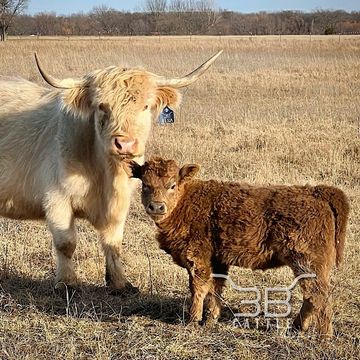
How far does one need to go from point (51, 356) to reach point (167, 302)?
3.78 feet

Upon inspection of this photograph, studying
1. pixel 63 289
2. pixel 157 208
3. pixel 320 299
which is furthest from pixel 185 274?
pixel 320 299

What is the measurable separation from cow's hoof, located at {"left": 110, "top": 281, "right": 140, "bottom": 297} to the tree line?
59.3 metres

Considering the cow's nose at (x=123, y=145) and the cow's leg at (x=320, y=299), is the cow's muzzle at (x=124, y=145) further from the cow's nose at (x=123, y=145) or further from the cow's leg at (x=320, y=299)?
the cow's leg at (x=320, y=299)

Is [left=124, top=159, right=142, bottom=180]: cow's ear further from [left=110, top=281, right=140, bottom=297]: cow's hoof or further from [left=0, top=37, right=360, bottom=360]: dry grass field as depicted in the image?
[left=110, top=281, right=140, bottom=297]: cow's hoof

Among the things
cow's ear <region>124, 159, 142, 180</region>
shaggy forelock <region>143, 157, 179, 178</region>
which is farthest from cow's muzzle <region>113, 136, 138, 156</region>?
shaggy forelock <region>143, 157, 179, 178</region>

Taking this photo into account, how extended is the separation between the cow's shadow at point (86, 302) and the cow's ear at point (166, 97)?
1548 mm

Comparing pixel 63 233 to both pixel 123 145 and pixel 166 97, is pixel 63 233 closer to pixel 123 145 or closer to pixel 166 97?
pixel 123 145

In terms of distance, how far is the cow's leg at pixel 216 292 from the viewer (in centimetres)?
421

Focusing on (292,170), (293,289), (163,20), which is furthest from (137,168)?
(163,20)

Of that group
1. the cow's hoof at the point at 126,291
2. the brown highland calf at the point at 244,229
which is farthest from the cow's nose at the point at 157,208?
the cow's hoof at the point at 126,291

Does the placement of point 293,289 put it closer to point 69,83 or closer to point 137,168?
point 137,168

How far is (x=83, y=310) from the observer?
4.46m

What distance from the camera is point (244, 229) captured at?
397 cm

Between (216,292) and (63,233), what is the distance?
4.58 feet
